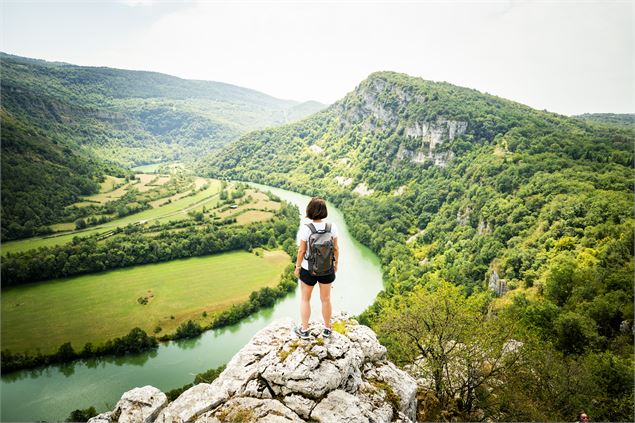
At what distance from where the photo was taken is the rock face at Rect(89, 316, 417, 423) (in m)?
5.65

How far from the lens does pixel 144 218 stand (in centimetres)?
7312

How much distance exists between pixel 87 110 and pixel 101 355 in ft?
577

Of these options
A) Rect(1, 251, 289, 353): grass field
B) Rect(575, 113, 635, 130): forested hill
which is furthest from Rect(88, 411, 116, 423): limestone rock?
Rect(575, 113, 635, 130): forested hill

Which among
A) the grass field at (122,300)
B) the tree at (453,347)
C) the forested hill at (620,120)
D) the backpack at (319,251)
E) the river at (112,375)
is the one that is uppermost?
the forested hill at (620,120)

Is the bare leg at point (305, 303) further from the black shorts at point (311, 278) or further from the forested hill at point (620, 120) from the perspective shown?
the forested hill at point (620, 120)

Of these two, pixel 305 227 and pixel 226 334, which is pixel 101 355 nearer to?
pixel 226 334

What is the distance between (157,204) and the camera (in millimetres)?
83812

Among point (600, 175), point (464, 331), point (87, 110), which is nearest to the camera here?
point (464, 331)

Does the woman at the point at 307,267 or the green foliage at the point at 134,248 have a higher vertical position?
the woman at the point at 307,267

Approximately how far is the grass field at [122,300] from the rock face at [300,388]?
1426 inches

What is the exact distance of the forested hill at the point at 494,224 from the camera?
12.1m

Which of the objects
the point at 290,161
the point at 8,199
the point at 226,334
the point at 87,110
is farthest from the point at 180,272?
the point at 87,110

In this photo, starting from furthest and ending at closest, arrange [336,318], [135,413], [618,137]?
[618,137] → [336,318] → [135,413]

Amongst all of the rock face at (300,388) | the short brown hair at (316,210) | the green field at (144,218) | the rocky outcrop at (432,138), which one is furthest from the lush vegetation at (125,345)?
the rocky outcrop at (432,138)
